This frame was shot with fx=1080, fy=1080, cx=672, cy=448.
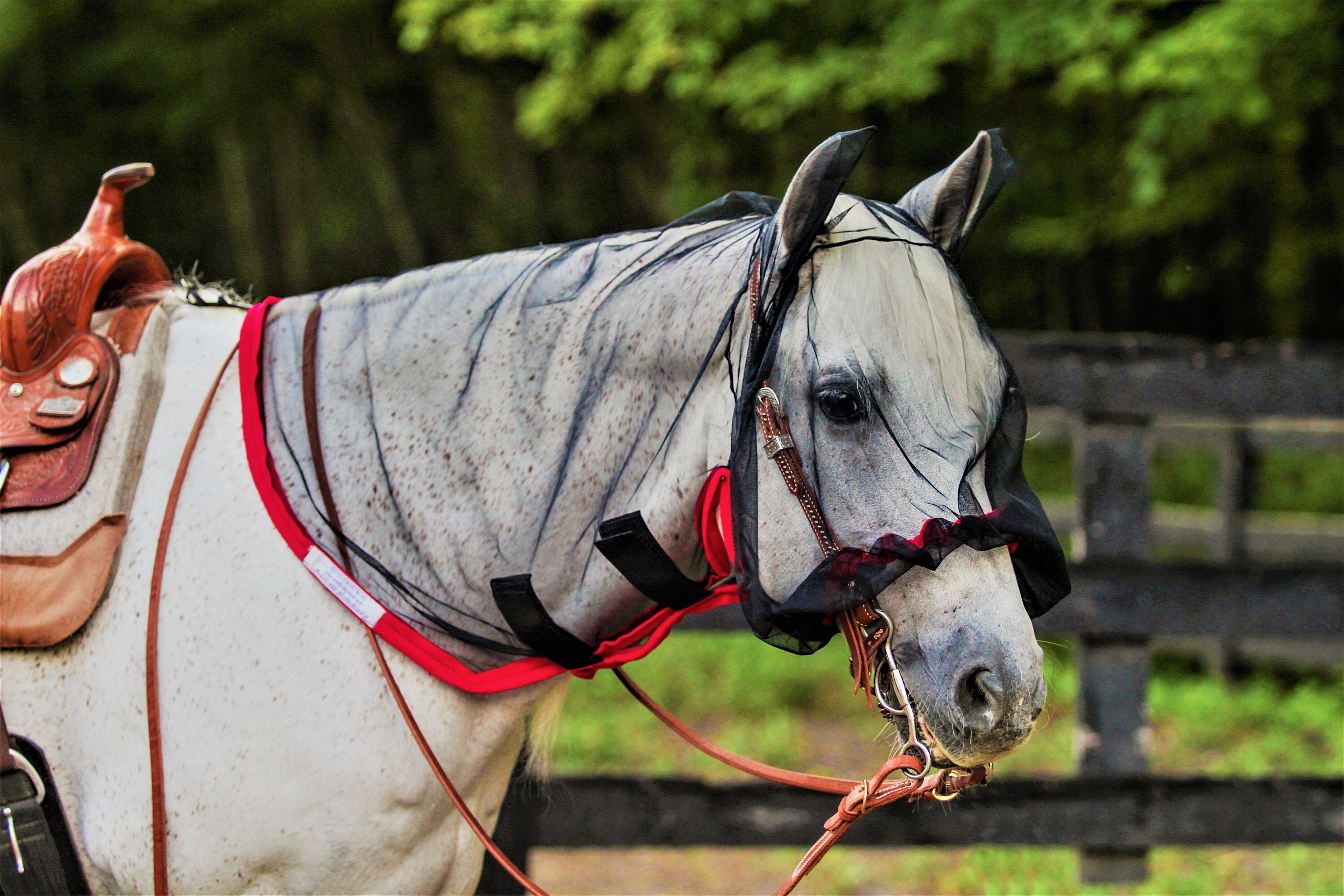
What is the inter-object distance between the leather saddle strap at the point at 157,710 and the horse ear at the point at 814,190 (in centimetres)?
93

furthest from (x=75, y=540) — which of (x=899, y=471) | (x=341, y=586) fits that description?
(x=899, y=471)

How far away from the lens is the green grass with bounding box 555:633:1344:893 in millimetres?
3398

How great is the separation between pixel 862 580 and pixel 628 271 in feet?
1.87

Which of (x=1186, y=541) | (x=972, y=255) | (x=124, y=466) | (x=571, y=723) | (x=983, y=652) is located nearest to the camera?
(x=983, y=652)

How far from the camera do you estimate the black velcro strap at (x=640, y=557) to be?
4.75 feet

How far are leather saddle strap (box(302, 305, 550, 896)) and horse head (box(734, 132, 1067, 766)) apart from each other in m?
0.51

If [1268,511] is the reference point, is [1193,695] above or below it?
above

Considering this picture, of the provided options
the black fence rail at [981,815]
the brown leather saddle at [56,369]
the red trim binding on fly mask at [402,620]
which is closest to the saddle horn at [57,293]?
the brown leather saddle at [56,369]

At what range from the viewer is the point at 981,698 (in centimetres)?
125

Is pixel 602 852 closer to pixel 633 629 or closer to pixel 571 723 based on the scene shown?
Answer: pixel 571 723

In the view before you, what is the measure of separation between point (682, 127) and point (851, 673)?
7.49 metres

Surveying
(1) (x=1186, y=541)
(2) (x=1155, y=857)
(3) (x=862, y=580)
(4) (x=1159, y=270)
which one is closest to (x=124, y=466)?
(3) (x=862, y=580)

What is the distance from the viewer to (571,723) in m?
4.91

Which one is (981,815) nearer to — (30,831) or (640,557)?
(640,557)
